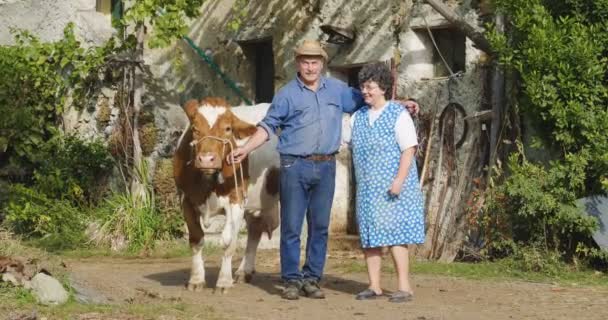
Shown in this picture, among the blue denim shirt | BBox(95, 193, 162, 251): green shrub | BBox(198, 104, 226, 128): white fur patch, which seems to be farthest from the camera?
BBox(95, 193, 162, 251): green shrub

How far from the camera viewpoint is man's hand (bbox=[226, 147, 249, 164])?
8742mm

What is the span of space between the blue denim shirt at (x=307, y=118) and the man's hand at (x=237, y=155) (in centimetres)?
25

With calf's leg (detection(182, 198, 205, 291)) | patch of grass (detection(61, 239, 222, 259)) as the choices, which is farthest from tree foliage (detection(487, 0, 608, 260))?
patch of grass (detection(61, 239, 222, 259))

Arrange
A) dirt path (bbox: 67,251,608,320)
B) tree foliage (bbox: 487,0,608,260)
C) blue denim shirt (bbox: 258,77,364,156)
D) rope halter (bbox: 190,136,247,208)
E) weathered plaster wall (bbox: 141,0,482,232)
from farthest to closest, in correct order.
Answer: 1. weathered plaster wall (bbox: 141,0,482,232)
2. tree foliage (bbox: 487,0,608,260)
3. rope halter (bbox: 190,136,247,208)
4. blue denim shirt (bbox: 258,77,364,156)
5. dirt path (bbox: 67,251,608,320)

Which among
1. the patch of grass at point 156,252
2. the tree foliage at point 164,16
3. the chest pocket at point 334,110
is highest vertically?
the tree foliage at point 164,16

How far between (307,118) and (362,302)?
147 cm

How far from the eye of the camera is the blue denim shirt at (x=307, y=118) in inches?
342

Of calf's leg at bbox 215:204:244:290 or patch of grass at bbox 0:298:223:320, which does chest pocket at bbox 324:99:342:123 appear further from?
patch of grass at bbox 0:298:223:320

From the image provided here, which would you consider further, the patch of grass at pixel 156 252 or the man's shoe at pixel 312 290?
the patch of grass at pixel 156 252

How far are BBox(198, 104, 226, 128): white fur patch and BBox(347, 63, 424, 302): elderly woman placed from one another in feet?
4.46

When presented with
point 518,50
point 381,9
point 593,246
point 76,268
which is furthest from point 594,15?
point 76,268

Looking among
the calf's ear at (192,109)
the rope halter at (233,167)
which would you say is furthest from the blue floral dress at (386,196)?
the calf's ear at (192,109)

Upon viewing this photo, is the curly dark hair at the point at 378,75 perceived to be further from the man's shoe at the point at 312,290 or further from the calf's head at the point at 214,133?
the man's shoe at the point at 312,290

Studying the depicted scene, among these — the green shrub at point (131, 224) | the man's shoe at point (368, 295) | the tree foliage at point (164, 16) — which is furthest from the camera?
the tree foliage at point (164, 16)
